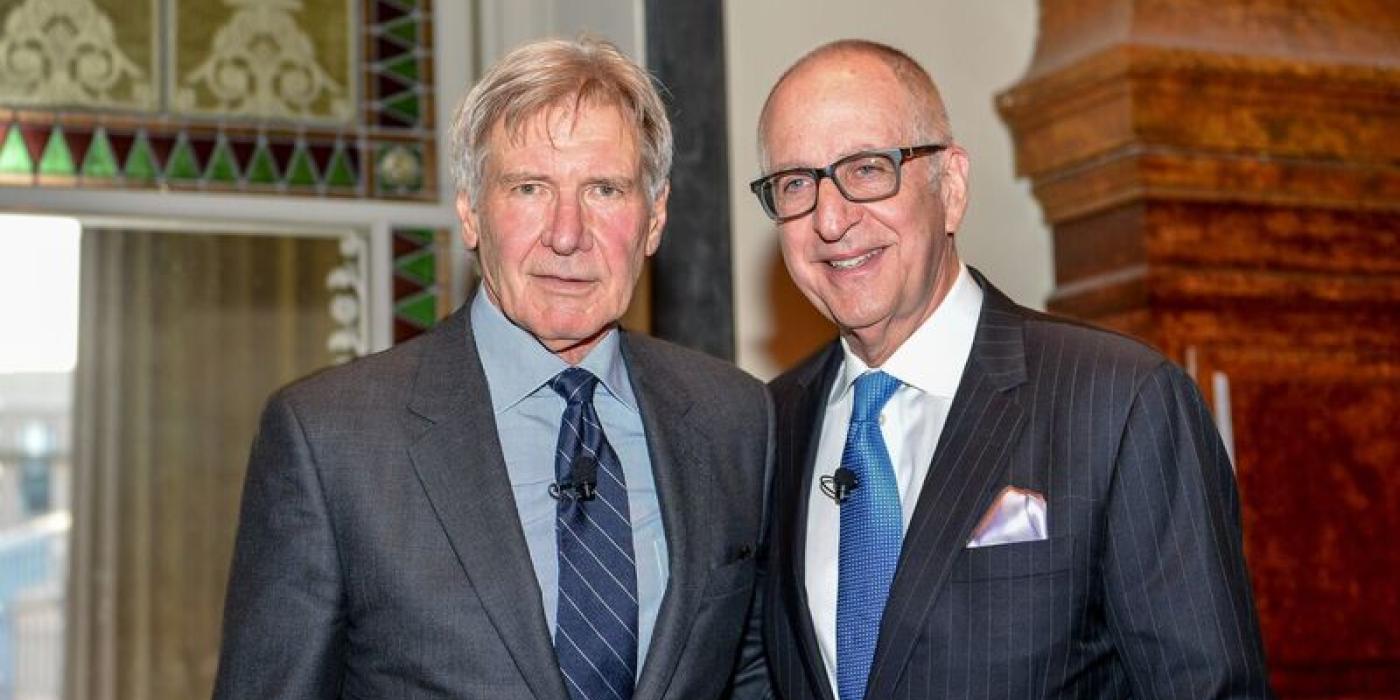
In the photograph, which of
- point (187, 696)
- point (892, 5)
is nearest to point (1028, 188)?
point (892, 5)

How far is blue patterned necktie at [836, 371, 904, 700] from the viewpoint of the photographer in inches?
87.8

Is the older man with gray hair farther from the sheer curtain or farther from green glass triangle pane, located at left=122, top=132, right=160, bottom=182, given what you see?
the sheer curtain

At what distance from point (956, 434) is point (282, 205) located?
7.48 ft

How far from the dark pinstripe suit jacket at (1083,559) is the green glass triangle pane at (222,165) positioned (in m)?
2.28

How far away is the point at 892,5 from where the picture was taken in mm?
3762

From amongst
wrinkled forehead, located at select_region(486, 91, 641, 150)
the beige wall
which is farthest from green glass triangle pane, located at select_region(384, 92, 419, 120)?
wrinkled forehead, located at select_region(486, 91, 641, 150)

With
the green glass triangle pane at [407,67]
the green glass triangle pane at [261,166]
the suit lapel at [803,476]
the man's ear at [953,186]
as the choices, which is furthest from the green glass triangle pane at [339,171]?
the man's ear at [953,186]

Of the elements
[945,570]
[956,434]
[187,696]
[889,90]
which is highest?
[889,90]

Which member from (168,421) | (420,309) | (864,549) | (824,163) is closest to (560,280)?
(824,163)

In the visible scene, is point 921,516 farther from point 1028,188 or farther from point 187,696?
point 187,696

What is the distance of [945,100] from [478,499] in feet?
6.36

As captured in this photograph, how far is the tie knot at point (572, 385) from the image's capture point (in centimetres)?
221

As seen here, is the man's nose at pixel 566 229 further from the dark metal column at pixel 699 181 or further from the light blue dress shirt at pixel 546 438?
the dark metal column at pixel 699 181

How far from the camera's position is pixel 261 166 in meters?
4.11
